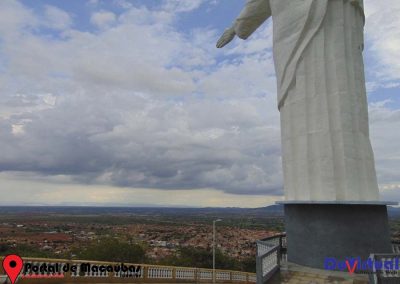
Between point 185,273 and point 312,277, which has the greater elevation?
point 312,277

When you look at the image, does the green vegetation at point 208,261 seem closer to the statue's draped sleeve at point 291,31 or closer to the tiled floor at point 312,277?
the tiled floor at point 312,277

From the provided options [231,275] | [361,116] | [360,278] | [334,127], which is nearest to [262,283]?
[360,278]

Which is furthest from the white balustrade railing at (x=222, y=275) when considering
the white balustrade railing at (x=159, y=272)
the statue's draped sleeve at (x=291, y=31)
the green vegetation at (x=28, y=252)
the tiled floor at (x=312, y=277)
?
the green vegetation at (x=28, y=252)

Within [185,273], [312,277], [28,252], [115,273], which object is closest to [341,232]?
[312,277]

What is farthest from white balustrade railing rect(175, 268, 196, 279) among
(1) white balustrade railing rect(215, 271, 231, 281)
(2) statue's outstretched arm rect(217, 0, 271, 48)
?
(2) statue's outstretched arm rect(217, 0, 271, 48)

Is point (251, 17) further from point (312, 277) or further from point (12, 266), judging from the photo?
point (12, 266)

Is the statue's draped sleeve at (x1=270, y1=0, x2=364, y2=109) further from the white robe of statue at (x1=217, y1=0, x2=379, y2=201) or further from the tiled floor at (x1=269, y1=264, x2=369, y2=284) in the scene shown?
the tiled floor at (x1=269, y1=264, x2=369, y2=284)

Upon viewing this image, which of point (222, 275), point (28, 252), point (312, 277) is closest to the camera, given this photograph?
point (312, 277)
